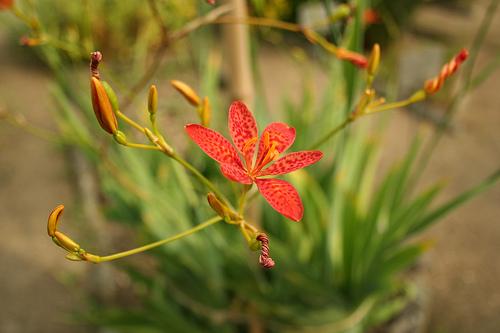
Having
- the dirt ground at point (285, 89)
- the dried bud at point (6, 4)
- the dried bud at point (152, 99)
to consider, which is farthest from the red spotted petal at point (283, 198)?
the dirt ground at point (285, 89)

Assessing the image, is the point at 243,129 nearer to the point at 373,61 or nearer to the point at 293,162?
the point at 293,162

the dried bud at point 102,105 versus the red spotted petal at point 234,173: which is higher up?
the dried bud at point 102,105

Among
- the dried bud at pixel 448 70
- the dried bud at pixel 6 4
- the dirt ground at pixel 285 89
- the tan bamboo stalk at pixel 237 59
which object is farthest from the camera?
the dirt ground at pixel 285 89

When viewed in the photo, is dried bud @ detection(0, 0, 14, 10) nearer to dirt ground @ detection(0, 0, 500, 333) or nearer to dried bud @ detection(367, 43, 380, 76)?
dried bud @ detection(367, 43, 380, 76)

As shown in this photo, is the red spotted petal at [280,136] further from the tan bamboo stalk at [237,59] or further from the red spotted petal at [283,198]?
the tan bamboo stalk at [237,59]

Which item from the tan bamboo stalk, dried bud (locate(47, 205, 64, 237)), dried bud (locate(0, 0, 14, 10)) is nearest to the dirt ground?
the tan bamboo stalk

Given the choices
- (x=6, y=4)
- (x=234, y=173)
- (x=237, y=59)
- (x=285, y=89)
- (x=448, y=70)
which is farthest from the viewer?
(x=285, y=89)

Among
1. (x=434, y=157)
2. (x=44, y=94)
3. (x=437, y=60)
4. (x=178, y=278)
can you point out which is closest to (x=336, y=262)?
(x=178, y=278)

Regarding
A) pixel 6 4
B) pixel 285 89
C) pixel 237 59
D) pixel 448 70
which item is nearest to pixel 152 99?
pixel 448 70
